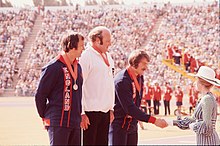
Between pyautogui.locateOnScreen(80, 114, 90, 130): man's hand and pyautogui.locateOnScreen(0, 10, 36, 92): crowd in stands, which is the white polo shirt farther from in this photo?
pyautogui.locateOnScreen(0, 10, 36, 92): crowd in stands

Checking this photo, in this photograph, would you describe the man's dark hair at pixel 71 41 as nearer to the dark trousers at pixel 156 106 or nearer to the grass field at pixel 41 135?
the grass field at pixel 41 135

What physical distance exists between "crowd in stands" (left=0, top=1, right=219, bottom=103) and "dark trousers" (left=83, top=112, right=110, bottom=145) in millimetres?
35429

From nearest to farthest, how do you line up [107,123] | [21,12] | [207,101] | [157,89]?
[207,101] → [107,123] → [157,89] → [21,12]

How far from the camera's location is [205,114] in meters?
6.24

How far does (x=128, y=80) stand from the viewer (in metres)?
7.41

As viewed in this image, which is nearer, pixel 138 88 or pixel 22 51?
pixel 138 88

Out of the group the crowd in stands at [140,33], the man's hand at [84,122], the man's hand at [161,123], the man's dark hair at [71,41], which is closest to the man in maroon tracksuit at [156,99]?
the crowd in stands at [140,33]

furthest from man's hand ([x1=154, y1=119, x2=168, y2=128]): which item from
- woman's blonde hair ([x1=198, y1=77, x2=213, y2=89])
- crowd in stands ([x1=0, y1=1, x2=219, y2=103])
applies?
crowd in stands ([x1=0, y1=1, x2=219, y2=103])

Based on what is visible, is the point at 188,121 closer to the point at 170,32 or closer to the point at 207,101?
the point at 207,101

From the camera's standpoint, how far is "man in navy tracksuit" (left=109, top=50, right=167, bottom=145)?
24.0 ft

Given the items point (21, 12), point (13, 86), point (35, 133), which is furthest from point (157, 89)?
point (21, 12)

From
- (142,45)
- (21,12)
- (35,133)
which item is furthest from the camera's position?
(21,12)

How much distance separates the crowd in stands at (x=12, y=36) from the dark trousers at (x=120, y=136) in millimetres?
41896

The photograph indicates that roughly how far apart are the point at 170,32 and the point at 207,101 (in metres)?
45.4
